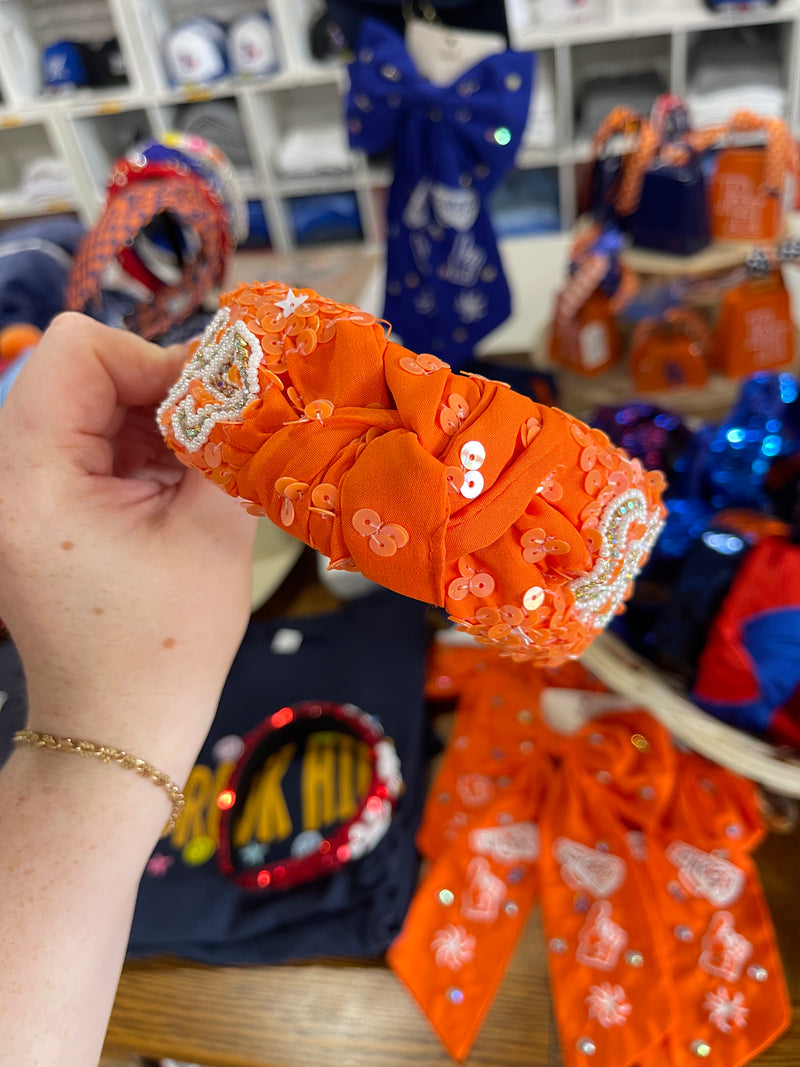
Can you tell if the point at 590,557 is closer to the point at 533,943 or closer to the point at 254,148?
the point at 533,943

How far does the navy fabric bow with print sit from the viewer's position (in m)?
0.77

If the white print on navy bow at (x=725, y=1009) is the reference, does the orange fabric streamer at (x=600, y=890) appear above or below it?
above

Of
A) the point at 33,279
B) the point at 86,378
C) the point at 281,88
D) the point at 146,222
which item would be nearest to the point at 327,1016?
the point at 86,378

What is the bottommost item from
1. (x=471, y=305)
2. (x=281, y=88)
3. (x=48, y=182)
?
(x=471, y=305)

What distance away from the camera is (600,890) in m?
0.49

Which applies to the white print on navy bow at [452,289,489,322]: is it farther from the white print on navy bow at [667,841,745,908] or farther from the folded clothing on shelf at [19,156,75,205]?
the folded clothing on shelf at [19,156,75,205]

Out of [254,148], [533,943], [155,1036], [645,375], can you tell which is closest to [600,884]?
[533,943]

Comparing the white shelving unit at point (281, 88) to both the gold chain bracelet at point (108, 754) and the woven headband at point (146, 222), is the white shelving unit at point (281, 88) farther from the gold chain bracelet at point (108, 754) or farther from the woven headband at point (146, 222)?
the gold chain bracelet at point (108, 754)

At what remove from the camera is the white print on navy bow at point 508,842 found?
20.4 inches

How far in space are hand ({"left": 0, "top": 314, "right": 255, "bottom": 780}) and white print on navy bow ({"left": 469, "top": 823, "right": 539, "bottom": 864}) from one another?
26cm

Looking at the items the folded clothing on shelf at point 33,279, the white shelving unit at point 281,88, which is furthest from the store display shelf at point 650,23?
the folded clothing on shelf at point 33,279

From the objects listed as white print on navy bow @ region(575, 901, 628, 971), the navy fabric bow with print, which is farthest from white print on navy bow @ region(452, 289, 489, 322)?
white print on navy bow @ region(575, 901, 628, 971)

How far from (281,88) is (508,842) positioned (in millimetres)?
1772

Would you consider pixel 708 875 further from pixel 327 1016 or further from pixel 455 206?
pixel 455 206
